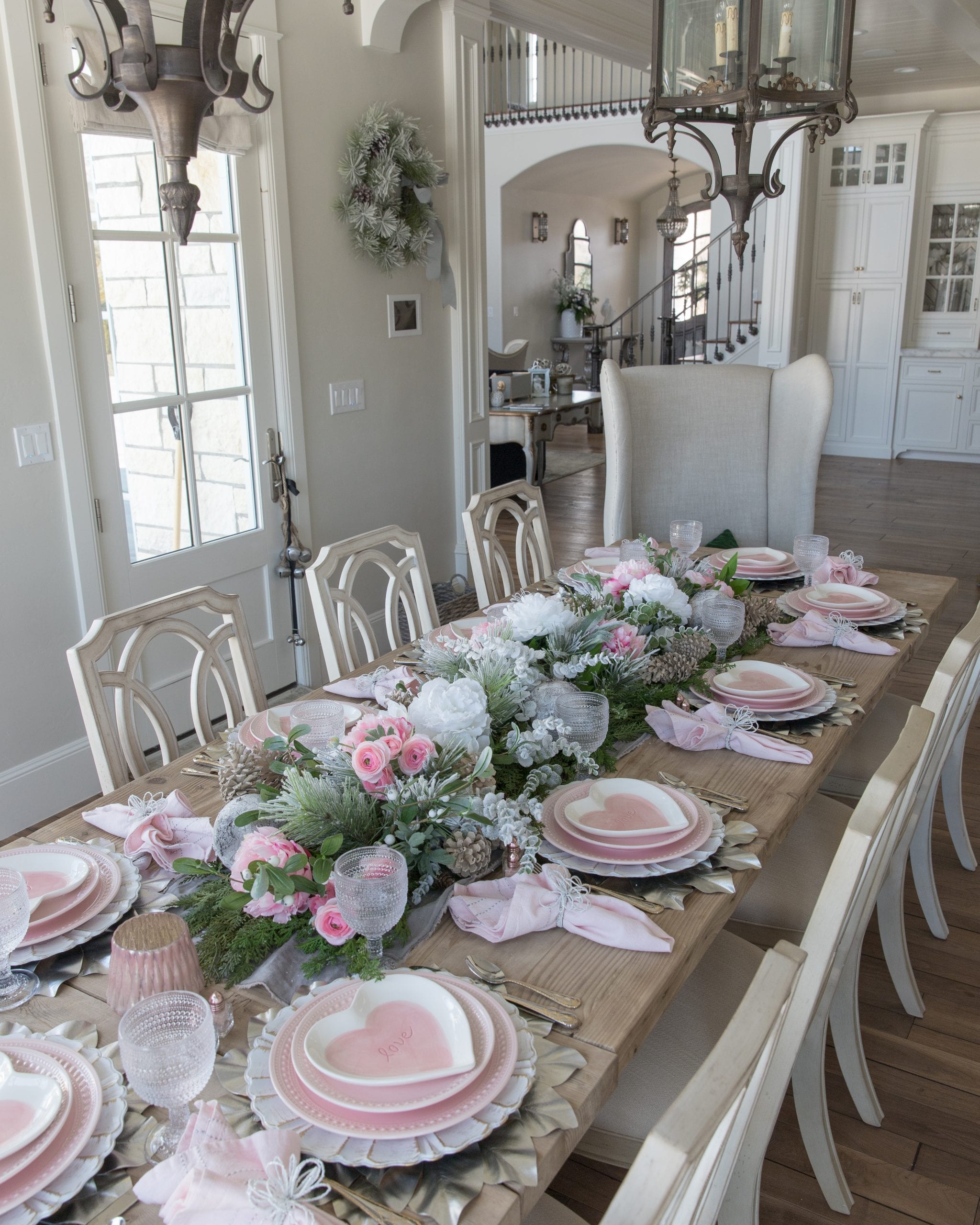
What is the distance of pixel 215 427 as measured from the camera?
11.4 ft

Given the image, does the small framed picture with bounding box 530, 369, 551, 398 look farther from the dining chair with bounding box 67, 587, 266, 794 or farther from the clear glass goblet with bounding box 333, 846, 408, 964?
the clear glass goblet with bounding box 333, 846, 408, 964

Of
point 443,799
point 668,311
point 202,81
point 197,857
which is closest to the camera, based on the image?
point 202,81

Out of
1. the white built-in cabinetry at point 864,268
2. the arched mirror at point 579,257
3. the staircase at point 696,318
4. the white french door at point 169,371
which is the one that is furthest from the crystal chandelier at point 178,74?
the arched mirror at point 579,257

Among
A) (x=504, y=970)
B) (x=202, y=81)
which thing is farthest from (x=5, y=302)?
(x=504, y=970)

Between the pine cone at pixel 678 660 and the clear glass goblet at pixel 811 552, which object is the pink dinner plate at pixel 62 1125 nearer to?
the pine cone at pixel 678 660

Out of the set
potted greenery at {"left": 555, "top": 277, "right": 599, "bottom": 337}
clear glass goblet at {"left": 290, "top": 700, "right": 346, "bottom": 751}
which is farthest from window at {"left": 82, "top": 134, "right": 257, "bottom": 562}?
potted greenery at {"left": 555, "top": 277, "right": 599, "bottom": 337}

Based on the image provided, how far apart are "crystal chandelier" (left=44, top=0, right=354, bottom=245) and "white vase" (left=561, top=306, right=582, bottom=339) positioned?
36.5ft

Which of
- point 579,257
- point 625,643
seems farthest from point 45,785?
point 579,257

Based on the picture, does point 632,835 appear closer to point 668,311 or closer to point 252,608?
point 252,608

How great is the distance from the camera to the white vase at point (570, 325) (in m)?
12.0

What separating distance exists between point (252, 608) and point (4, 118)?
1.71m

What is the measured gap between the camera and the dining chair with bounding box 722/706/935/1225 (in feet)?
3.94

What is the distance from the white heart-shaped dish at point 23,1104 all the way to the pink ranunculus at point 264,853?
297 millimetres

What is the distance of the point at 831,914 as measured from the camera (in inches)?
47.5
